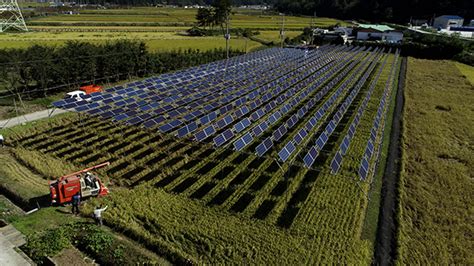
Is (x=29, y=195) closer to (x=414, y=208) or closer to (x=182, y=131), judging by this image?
(x=182, y=131)

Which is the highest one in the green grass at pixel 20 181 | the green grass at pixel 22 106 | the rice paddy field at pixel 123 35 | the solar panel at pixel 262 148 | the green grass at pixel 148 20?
the green grass at pixel 148 20

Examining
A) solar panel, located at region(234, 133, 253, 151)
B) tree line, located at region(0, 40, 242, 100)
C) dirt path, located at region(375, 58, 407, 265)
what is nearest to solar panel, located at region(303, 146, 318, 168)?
solar panel, located at region(234, 133, 253, 151)

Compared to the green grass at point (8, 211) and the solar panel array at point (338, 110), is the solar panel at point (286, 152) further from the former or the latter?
the green grass at point (8, 211)

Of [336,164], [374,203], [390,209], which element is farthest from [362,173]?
[390,209]

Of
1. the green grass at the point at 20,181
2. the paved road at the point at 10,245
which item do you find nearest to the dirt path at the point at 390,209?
the paved road at the point at 10,245

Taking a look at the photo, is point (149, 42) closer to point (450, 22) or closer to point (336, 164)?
point (336, 164)

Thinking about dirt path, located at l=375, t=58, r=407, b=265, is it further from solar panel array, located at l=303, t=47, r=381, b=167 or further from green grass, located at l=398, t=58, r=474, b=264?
solar panel array, located at l=303, t=47, r=381, b=167
